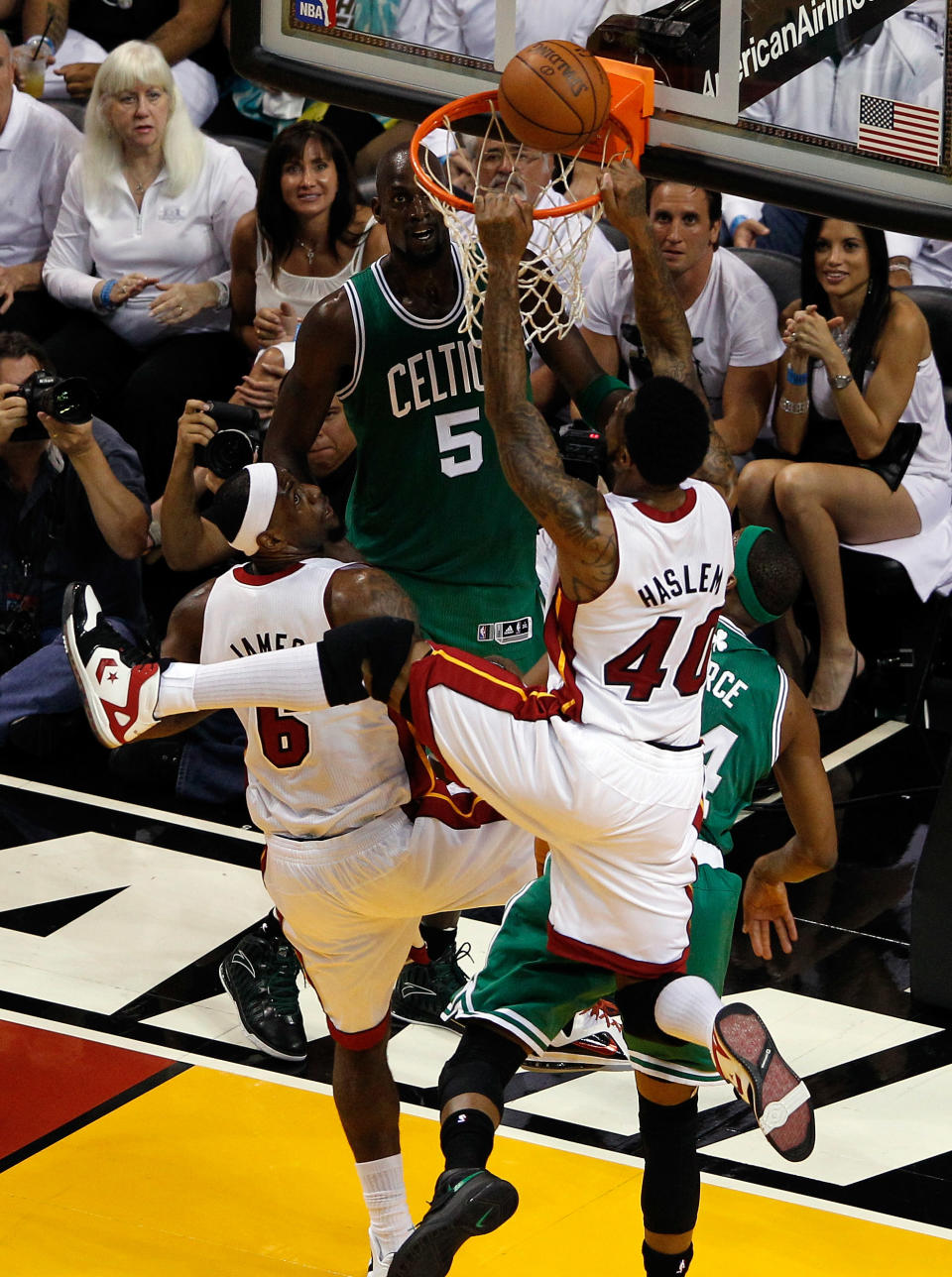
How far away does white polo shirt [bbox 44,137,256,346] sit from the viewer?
25.2 feet

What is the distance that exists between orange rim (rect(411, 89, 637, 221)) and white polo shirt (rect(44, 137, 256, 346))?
143 inches

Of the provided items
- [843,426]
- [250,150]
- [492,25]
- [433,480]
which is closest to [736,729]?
[433,480]

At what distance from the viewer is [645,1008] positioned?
3441mm

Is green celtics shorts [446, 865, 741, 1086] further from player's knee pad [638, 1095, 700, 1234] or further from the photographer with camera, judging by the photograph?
the photographer with camera

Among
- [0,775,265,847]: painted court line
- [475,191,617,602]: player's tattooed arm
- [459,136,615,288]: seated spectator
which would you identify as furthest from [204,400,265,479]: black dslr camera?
[475,191,617,602]: player's tattooed arm

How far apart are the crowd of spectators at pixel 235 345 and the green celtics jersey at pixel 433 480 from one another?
169cm

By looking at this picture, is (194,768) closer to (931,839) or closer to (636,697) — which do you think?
(931,839)

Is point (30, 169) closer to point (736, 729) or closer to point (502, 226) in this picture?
point (502, 226)

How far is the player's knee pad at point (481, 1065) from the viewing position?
346cm

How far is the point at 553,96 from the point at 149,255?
428 centimetres

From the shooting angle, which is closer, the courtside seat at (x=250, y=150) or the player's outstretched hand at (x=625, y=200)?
the player's outstretched hand at (x=625, y=200)

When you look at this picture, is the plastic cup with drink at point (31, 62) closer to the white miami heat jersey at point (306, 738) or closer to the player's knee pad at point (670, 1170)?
the white miami heat jersey at point (306, 738)

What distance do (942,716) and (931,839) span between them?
244 cm

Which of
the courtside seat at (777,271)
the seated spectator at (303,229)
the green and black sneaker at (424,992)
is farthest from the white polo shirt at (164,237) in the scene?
the green and black sneaker at (424,992)
